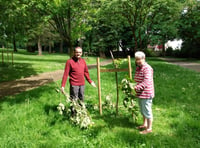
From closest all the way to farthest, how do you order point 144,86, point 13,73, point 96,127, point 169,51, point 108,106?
point 144,86 < point 96,127 < point 108,106 < point 13,73 < point 169,51

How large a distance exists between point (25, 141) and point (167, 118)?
143 inches

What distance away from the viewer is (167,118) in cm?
499

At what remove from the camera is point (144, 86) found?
3.93 metres

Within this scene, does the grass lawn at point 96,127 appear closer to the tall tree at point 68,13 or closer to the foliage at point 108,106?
the foliage at point 108,106

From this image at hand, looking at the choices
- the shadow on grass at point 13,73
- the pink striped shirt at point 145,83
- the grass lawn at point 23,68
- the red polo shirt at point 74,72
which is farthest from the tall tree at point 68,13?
the pink striped shirt at point 145,83

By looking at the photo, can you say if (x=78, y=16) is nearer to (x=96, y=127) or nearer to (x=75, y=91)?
(x=75, y=91)

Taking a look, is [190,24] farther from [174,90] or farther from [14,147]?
[14,147]

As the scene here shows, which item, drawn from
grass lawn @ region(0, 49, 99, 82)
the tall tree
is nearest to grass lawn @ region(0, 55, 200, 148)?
grass lawn @ region(0, 49, 99, 82)

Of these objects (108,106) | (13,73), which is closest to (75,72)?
(108,106)

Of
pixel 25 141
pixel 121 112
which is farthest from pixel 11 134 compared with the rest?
pixel 121 112

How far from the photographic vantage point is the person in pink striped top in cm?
396

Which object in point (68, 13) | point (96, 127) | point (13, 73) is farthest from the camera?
point (13, 73)

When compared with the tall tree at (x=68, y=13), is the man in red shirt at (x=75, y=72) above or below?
below

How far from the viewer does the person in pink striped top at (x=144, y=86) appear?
3957 millimetres
